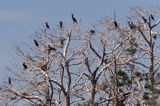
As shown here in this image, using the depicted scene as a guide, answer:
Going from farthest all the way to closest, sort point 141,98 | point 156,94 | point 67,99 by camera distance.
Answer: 1. point 67,99
2. point 141,98
3. point 156,94

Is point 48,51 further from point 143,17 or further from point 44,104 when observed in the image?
point 143,17

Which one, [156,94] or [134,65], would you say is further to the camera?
[134,65]

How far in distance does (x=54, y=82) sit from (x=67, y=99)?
993mm

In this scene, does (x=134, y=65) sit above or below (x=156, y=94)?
above

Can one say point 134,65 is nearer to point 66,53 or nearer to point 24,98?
point 66,53

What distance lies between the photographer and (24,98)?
1147 inches

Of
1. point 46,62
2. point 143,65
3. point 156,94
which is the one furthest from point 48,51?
point 156,94

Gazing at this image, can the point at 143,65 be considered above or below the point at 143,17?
below

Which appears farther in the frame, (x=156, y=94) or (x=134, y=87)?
(x=134, y=87)

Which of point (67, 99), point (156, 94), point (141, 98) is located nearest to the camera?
point (156, 94)

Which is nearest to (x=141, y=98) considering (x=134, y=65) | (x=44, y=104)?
(x=134, y=65)

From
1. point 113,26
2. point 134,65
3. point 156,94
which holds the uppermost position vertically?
point 113,26

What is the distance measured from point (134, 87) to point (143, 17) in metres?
4.34

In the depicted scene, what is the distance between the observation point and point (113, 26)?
28.8 m
